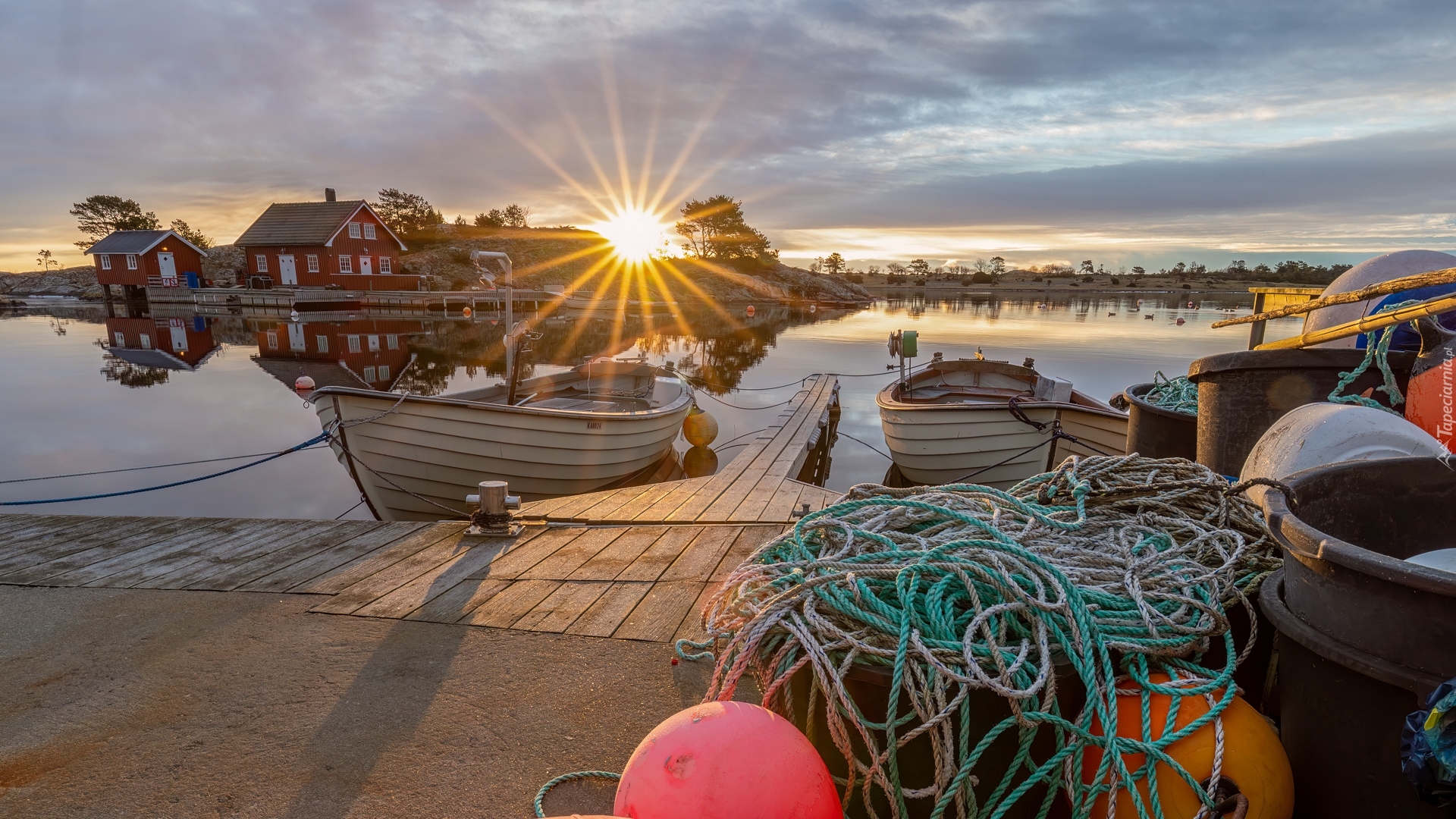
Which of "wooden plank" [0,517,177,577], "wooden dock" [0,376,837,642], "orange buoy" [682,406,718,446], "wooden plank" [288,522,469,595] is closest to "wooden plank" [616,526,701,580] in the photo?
"wooden dock" [0,376,837,642]

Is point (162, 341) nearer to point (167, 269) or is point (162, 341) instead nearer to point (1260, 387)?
point (167, 269)

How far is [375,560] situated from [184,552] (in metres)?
1.48

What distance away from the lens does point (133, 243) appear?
46781mm

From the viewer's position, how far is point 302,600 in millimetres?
4039

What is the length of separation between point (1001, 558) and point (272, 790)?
258cm

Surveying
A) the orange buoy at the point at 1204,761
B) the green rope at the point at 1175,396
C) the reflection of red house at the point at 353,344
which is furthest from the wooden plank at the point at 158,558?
the reflection of red house at the point at 353,344

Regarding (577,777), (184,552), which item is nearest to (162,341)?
(184,552)

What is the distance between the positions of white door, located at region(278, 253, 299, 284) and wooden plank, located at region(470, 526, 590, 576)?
159 feet

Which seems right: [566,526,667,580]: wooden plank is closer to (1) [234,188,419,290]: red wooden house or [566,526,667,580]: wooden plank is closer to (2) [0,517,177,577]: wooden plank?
(2) [0,517,177,577]: wooden plank

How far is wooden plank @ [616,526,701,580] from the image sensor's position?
4398 millimetres

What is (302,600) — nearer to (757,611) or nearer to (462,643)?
(462,643)

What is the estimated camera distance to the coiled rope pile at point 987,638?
186 cm

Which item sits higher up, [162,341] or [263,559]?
[263,559]

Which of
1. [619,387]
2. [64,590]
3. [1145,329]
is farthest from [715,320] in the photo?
[64,590]
